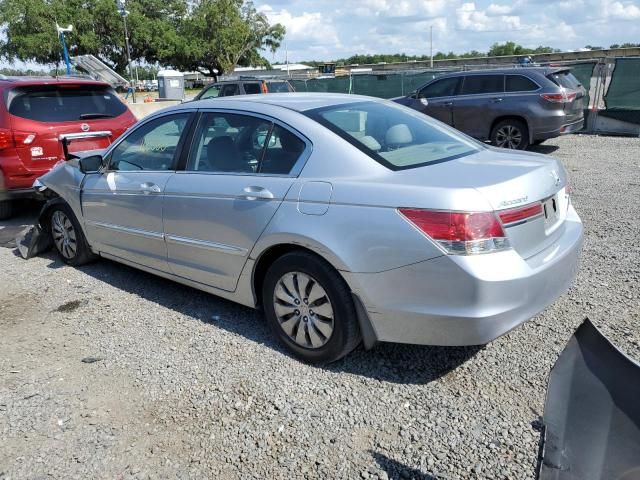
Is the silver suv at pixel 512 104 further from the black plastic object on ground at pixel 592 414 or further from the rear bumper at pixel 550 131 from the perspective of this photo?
the black plastic object on ground at pixel 592 414

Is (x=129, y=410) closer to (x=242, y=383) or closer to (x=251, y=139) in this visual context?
(x=242, y=383)

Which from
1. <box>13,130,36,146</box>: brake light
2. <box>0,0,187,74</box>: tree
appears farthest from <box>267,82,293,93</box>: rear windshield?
<box>0,0,187,74</box>: tree

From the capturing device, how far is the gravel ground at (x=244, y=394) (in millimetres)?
2699

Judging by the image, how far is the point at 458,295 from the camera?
9.22 ft

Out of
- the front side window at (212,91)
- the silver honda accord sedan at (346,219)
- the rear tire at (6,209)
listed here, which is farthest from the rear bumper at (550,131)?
the front side window at (212,91)

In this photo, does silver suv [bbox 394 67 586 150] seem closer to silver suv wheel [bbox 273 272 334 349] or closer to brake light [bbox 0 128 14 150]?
brake light [bbox 0 128 14 150]

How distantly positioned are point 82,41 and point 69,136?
56782mm

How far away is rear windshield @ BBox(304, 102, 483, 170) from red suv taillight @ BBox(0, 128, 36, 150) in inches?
179

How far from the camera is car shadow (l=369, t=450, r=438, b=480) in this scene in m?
2.55

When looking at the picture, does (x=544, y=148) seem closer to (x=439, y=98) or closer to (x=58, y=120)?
(x=439, y=98)

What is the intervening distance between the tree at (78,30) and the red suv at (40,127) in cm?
5581

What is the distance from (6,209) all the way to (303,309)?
5656 millimetres

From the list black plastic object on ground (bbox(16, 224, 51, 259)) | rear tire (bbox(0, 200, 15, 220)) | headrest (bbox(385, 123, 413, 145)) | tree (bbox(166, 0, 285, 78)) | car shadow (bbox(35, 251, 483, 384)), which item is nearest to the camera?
car shadow (bbox(35, 251, 483, 384))

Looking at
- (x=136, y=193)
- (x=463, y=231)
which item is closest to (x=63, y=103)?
(x=136, y=193)
